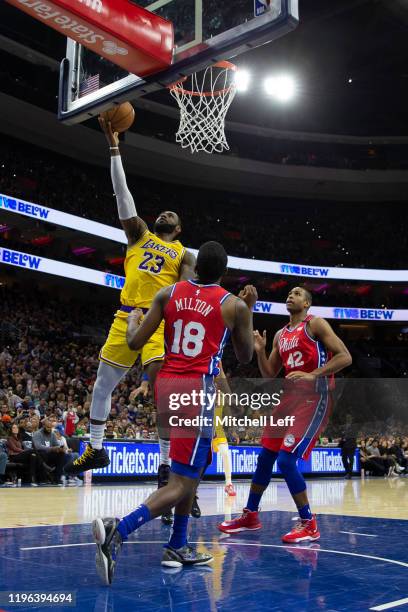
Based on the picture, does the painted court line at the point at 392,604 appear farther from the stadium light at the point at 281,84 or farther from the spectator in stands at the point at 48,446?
the stadium light at the point at 281,84

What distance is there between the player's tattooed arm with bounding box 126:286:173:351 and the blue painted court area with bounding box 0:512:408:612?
4.40 ft

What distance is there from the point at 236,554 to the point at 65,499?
17.3 feet

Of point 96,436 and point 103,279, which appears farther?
point 103,279

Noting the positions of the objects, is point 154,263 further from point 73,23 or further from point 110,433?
point 110,433

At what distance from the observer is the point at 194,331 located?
392 cm

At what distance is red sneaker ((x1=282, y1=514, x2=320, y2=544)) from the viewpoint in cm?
502

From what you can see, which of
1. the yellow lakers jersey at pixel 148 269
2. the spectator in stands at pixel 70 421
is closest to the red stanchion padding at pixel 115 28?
the yellow lakers jersey at pixel 148 269

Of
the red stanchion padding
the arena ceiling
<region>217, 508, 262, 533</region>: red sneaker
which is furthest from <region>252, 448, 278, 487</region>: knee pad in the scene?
the arena ceiling

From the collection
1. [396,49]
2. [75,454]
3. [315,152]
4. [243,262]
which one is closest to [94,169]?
[243,262]

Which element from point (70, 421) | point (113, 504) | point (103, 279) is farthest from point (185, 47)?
point (103, 279)

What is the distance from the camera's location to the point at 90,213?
84.1 ft

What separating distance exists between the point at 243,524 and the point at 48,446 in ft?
25.0

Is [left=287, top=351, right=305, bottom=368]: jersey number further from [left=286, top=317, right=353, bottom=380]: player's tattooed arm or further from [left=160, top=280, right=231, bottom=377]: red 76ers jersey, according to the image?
[left=160, top=280, right=231, bottom=377]: red 76ers jersey

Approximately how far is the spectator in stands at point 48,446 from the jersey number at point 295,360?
25.6ft
